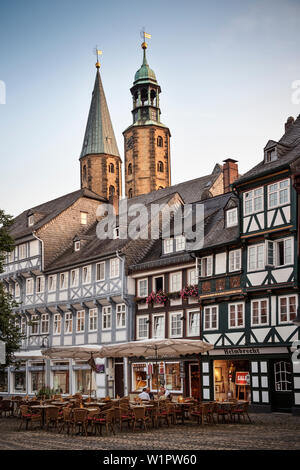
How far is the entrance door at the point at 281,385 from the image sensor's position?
1041 inches

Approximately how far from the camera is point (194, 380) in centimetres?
3209

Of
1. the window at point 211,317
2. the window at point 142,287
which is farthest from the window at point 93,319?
the window at point 211,317

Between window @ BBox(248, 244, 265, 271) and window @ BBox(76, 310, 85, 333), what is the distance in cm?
1435

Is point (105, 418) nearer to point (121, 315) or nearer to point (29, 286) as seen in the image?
point (121, 315)

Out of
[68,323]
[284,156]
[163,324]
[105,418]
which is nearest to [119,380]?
[163,324]

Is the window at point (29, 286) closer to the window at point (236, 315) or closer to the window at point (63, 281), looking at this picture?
the window at point (63, 281)

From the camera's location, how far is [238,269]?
95.6 ft

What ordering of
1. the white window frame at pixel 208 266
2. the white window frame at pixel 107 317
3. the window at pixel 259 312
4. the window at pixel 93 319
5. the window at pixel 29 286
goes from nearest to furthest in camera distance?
the window at pixel 259 312 < the white window frame at pixel 208 266 < the white window frame at pixel 107 317 < the window at pixel 93 319 < the window at pixel 29 286

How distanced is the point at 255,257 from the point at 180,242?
6.46m

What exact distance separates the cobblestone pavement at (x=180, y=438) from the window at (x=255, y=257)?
7.61 meters

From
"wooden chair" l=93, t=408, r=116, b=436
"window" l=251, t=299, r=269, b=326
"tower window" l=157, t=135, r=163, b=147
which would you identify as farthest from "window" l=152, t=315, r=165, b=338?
"tower window" l=157, t=135, r=163, b=147

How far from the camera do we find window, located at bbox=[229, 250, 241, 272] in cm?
2926

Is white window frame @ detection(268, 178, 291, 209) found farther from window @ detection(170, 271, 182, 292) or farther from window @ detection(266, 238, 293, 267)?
window @ detection(170, 271, 182, 292)
